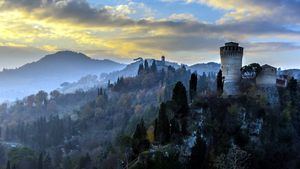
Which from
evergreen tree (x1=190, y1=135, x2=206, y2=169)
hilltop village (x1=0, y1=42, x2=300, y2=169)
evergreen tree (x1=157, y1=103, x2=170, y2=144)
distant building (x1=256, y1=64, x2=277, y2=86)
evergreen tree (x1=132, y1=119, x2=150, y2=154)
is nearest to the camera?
evergreen tree (x1=190, y1=135, x2=206, y2=169)

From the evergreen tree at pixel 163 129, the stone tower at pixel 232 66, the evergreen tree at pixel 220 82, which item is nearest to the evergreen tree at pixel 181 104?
the evergreen tree at pixel 163 129

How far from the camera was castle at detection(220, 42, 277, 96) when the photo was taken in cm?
6644

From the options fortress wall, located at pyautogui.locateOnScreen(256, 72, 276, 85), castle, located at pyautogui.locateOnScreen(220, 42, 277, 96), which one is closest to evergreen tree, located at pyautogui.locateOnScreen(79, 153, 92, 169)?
castle, located at pyautogui.locateOnScreen(220, 42, 277, 96)

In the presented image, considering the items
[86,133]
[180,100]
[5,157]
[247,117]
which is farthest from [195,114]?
[86,133]

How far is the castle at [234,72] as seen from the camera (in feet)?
218

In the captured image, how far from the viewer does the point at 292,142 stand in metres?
63.6

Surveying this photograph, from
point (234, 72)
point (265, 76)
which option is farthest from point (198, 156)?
point (265, 76)

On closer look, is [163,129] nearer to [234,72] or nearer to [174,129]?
[174,129]

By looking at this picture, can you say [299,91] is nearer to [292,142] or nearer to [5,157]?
[292,142]

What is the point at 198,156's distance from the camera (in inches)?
2307

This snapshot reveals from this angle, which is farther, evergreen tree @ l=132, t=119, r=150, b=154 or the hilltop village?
evergreen tree @ l=132, t=119, r=150, b=154

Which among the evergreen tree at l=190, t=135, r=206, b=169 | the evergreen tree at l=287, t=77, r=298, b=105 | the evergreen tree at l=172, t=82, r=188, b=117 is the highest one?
the evergreen tree at l=287, t=77, r=298, b=105

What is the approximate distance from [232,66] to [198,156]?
48.9 feet

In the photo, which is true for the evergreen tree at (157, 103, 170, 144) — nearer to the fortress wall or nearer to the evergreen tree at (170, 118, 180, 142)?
the evergreen tree at (170, 118, 180, 142)
